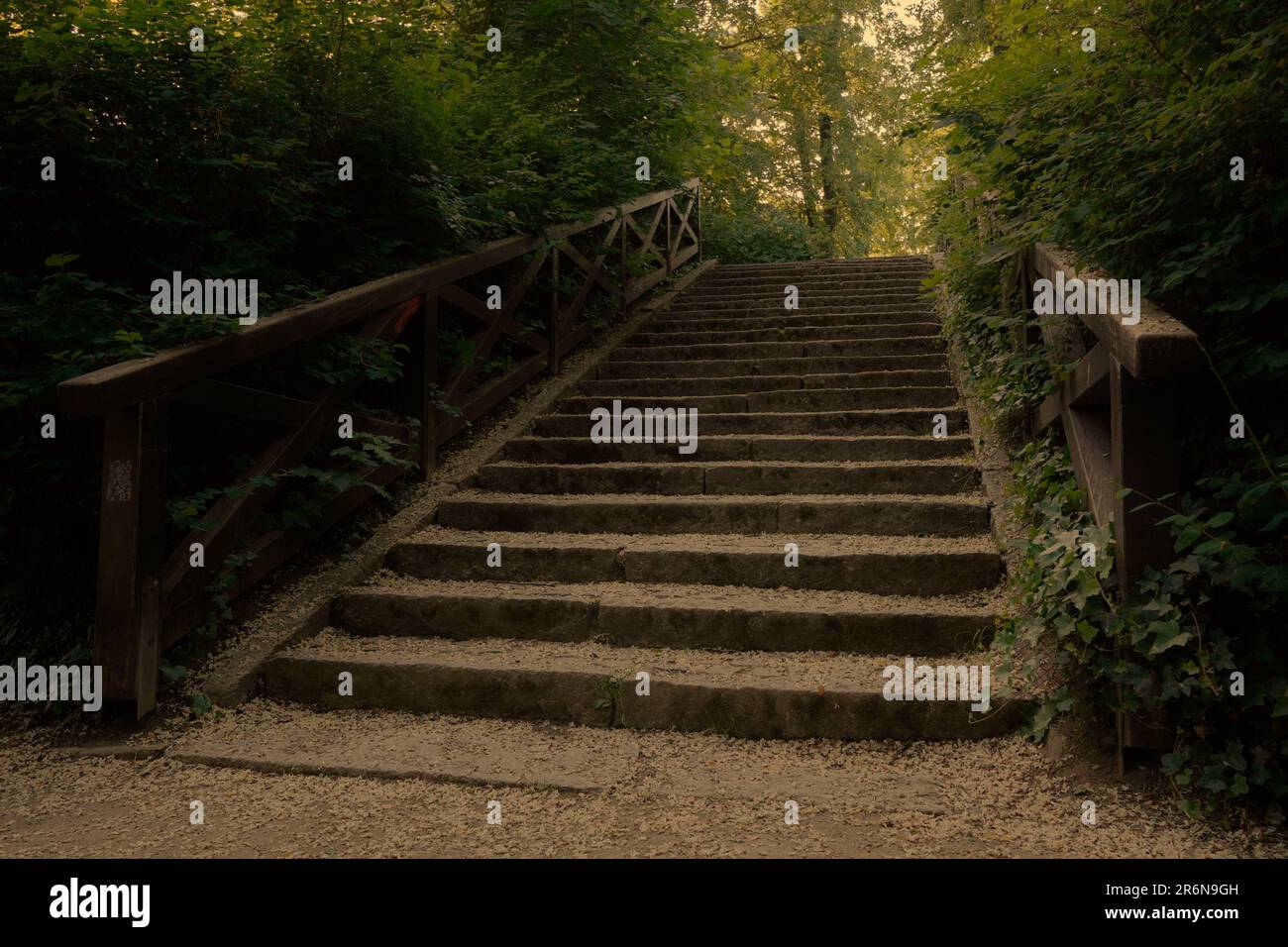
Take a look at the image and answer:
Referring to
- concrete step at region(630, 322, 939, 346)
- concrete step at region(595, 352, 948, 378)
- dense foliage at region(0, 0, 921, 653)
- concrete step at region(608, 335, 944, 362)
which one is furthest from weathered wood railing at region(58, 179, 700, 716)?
concrete step at region(630, 322, 939, 346)

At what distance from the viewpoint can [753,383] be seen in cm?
604

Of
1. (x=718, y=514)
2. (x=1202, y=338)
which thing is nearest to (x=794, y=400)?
(x=718, y=514)

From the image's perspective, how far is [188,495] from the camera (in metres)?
3.58

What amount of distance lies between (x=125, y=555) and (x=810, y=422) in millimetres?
3631

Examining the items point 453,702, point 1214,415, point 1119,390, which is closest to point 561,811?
point 453,702

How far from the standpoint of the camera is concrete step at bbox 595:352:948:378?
596cm

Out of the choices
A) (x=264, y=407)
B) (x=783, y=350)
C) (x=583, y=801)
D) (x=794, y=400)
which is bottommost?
(x=583, y=801)

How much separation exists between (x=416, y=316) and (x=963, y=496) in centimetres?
291

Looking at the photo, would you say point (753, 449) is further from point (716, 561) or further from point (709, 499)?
point (716, 561)

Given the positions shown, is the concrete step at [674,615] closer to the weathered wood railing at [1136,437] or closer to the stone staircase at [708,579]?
the stone staircase at [708,579]

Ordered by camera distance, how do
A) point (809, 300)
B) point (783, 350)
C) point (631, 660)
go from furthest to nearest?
point (809, 300) < point (783, 350) < point (631, 660)

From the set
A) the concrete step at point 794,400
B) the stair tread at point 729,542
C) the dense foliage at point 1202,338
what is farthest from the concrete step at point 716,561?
the concrete step at point 794,400

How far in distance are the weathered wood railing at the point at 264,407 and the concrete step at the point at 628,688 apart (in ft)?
1.62
